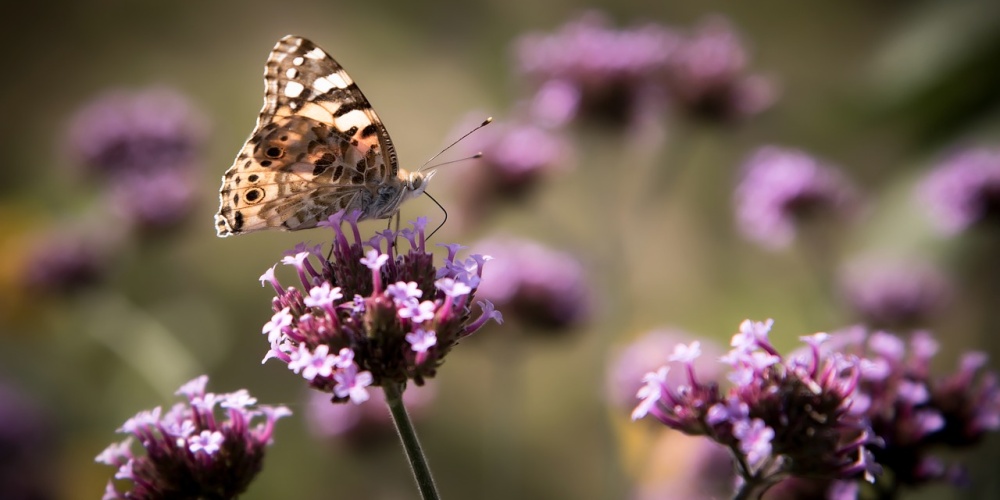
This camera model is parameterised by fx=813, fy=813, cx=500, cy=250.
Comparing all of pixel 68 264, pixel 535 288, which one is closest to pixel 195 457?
pixel 535 288

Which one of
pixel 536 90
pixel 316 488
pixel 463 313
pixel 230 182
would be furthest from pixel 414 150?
pixel 463 313

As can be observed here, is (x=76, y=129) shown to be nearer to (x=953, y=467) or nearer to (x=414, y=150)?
(x=414, y=150)

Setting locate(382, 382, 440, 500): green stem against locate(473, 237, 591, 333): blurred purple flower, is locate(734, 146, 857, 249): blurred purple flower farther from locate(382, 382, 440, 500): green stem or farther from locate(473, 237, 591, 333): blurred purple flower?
locate(382, 382, 440, 500): green stem

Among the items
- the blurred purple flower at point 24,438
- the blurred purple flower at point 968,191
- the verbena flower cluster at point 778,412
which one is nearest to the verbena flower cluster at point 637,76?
the blurred purple flower at point 968,191

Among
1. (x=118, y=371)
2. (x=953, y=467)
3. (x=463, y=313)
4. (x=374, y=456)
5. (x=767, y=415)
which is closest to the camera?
(x=767, y=415)

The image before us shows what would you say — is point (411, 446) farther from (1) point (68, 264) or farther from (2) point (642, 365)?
(1) point (68, 264)

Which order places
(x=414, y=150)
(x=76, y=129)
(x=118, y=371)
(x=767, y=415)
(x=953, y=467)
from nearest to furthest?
(x=767, y=415)
(x=953, y=467)
(x=76, y=129)
(x=118, y=371)
(x=414, y=150)

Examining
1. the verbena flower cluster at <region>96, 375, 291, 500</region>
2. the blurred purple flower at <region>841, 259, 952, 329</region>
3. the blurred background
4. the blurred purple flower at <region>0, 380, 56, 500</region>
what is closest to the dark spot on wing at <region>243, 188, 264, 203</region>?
the verbena flower cluster at <region>96, 375, 291, 500</region>

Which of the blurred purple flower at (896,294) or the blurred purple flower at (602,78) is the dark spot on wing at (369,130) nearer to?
the blurred purple flower at (602,78)
